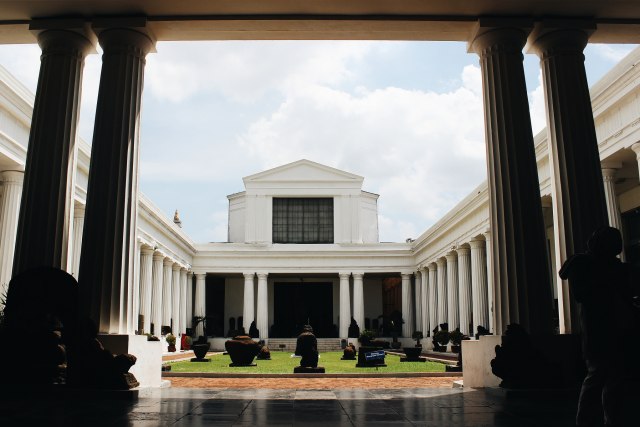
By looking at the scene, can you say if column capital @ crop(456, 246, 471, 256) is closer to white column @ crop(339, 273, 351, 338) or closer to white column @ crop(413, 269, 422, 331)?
white column @ crop(413, 269, 422, 331)

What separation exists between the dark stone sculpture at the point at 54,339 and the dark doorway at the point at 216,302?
1537 inches

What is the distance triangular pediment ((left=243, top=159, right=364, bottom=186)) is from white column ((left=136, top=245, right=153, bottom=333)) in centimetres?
1497

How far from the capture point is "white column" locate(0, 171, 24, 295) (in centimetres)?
1858

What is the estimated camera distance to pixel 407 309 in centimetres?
4150

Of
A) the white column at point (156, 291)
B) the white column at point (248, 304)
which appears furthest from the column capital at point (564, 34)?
the white column at point (248, 304)

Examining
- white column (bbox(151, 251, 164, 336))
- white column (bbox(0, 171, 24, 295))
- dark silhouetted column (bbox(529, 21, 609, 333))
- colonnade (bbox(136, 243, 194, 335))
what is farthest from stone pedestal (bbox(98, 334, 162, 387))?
white column (bbox(151, 251, 164, 336))

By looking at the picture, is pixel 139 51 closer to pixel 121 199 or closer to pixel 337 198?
pixel 121 199

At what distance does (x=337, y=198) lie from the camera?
44.1 meters

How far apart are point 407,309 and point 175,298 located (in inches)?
604

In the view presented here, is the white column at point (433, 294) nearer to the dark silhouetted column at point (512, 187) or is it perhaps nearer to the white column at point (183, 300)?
the white column at point (183, 300)

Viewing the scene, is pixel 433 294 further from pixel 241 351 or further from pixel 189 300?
pixel 241 351

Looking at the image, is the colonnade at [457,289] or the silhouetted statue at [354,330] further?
the silhouetted statue at [354,330]

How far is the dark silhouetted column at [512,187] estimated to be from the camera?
930cm

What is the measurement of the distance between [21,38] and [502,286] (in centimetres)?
897
